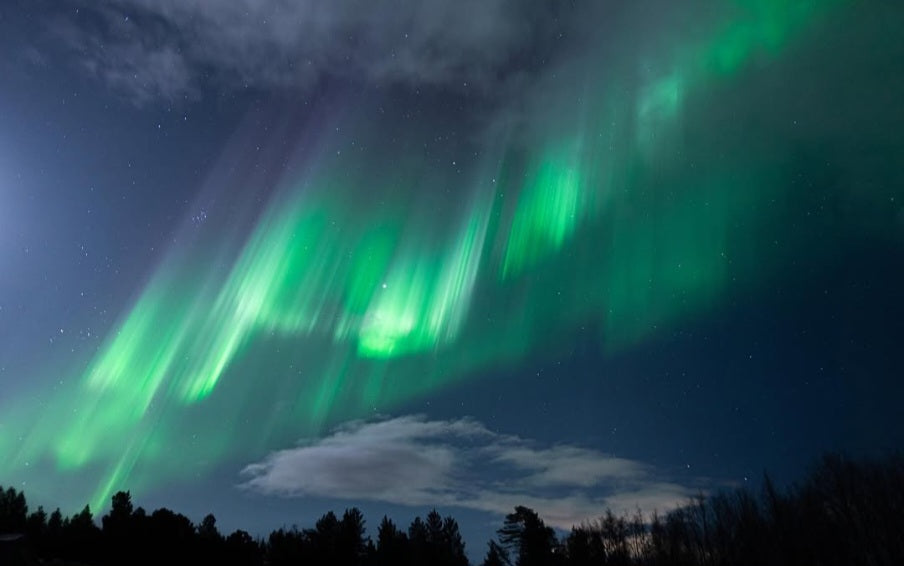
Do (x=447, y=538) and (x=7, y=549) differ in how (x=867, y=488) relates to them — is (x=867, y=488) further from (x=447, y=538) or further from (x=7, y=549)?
(x=7, y=549)

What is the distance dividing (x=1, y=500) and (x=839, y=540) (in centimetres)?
13488

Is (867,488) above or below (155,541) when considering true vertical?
above

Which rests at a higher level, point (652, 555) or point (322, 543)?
point (652, 555)

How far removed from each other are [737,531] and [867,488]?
83.5ft

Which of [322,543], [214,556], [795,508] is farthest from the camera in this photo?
[795,508]

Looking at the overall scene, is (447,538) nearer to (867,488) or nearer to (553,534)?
(553,534)

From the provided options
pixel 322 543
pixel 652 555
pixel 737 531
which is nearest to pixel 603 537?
pixel 652 555

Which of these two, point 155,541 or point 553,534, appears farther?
point 553,534

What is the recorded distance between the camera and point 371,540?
105188mm

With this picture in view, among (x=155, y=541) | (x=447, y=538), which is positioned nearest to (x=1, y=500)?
(x=155, y=541)

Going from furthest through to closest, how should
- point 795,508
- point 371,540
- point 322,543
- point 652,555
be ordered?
point 652,555 → point 371,540 → point 795,508 → point 322,543

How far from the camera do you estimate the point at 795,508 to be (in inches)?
3856

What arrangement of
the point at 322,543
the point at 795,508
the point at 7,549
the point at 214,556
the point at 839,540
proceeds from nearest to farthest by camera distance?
the point at 7,549 → the point at 214,556 → the point at 839,540 → the point at 322,543 → the point at 795,508

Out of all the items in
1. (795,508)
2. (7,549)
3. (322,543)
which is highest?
(795,508)
